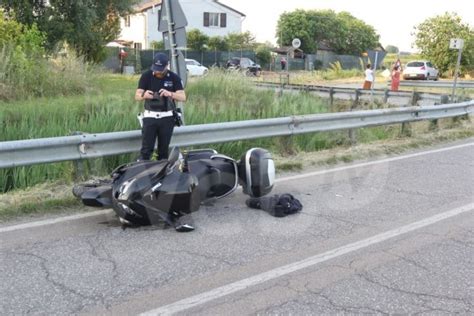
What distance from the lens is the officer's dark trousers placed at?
670cm

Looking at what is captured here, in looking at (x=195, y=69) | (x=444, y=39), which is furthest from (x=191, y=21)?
(x=195, y=69)

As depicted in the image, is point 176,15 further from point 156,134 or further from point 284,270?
point 284,270

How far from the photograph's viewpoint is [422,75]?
44.8 m

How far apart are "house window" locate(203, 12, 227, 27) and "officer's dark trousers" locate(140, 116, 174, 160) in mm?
57521

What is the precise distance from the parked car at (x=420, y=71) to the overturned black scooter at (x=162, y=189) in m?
42.2

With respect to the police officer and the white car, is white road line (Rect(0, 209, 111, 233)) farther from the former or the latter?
the white car

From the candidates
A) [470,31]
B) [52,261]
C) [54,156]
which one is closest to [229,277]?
[52,261]

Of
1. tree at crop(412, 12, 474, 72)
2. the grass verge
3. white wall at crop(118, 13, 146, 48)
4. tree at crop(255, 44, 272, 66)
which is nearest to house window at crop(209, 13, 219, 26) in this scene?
white wall at crop(118, 13, 146, 48)

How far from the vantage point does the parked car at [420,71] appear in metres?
44.8

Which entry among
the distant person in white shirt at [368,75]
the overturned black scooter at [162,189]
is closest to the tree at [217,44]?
the distant person in white shirt at [368,75]

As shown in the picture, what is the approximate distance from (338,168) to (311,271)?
4.23 m

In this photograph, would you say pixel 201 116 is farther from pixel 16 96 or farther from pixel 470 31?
pixel 470 31

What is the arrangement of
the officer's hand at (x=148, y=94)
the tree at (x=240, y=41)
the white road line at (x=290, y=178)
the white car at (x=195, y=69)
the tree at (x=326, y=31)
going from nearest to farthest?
the white road line at (x=290, y=178), the officer's hand at (x=148, y=94), the white car at (x=195, y=69), the tree at (x=240, y=41), the tree at (x=326, y=31)

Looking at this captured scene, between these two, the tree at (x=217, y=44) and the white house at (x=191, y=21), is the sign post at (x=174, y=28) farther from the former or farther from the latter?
the white house at (x=191, y=21)
